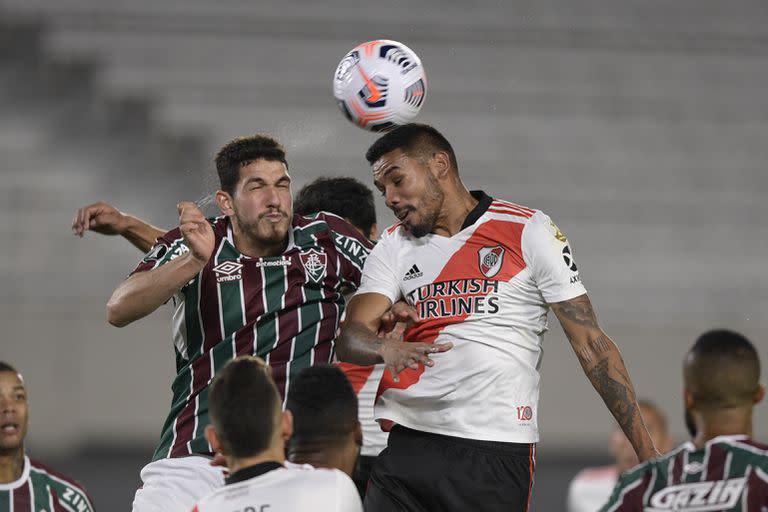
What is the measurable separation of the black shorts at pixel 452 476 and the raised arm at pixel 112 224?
1.76 m

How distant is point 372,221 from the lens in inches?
230

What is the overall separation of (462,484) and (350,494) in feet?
4.03

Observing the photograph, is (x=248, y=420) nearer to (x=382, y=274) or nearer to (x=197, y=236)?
(x=197, y=236)

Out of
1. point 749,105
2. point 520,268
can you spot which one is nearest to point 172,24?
point 749,105

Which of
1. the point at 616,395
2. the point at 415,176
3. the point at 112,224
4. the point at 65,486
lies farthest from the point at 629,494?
the point at 65,486

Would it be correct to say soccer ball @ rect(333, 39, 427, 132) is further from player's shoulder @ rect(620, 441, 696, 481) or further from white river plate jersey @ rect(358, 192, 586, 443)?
player's shoulder @ rect(620, 441, 696, 481)

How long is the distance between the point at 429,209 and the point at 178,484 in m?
1.49

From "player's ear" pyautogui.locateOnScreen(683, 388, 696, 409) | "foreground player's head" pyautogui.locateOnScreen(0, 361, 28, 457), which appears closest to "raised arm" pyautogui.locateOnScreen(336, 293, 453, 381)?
"player's ear" pyautogui.locateOnScreen(683, 388, 696, 409)

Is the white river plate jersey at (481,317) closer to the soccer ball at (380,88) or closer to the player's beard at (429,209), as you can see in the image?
the player's beard at (429,209)

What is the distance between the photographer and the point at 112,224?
546 centimetres

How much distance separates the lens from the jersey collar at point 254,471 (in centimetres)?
329

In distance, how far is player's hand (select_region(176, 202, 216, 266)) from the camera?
434 centimetres

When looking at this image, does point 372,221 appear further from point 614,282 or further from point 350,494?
point 614,282

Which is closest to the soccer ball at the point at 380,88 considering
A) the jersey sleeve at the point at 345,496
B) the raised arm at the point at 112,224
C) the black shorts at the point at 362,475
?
the raised arm at the point at 112,224
